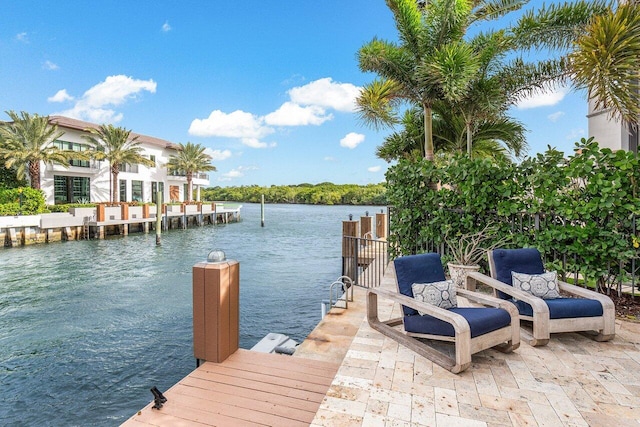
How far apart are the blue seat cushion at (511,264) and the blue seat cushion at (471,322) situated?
2.93 ft

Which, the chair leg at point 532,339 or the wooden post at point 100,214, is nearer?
the chair leg at point 532,339

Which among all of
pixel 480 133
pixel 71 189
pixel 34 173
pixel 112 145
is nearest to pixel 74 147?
pixel 112 145

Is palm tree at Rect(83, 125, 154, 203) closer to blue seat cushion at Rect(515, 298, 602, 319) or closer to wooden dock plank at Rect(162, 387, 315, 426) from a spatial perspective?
wooden dock plank at Rect(162, 387, 315, 426)

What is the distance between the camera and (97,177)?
29.2 metres

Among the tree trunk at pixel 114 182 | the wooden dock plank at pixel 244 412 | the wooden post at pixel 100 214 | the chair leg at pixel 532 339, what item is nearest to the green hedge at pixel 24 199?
the wooden post at pixel 100 214

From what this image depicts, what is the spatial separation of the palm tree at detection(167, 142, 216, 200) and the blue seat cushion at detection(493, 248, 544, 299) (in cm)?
3654

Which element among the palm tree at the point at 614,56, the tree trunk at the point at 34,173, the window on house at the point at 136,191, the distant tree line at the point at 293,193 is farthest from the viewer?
the distant tree line at the point at 293,193

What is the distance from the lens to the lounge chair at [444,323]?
9.68 ft

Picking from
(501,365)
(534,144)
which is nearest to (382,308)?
(501,365)

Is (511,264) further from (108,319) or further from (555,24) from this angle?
(108,319)

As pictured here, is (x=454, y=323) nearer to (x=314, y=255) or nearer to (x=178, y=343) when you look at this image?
(x=178, y=343)

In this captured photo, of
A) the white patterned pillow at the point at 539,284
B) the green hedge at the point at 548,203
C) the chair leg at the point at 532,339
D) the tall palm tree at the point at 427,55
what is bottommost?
the chair leg at the point at 532,339

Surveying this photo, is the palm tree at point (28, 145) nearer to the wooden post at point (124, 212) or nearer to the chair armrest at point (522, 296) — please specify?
the wooden post at point (124, 212)

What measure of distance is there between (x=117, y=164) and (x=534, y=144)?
2931 cm
